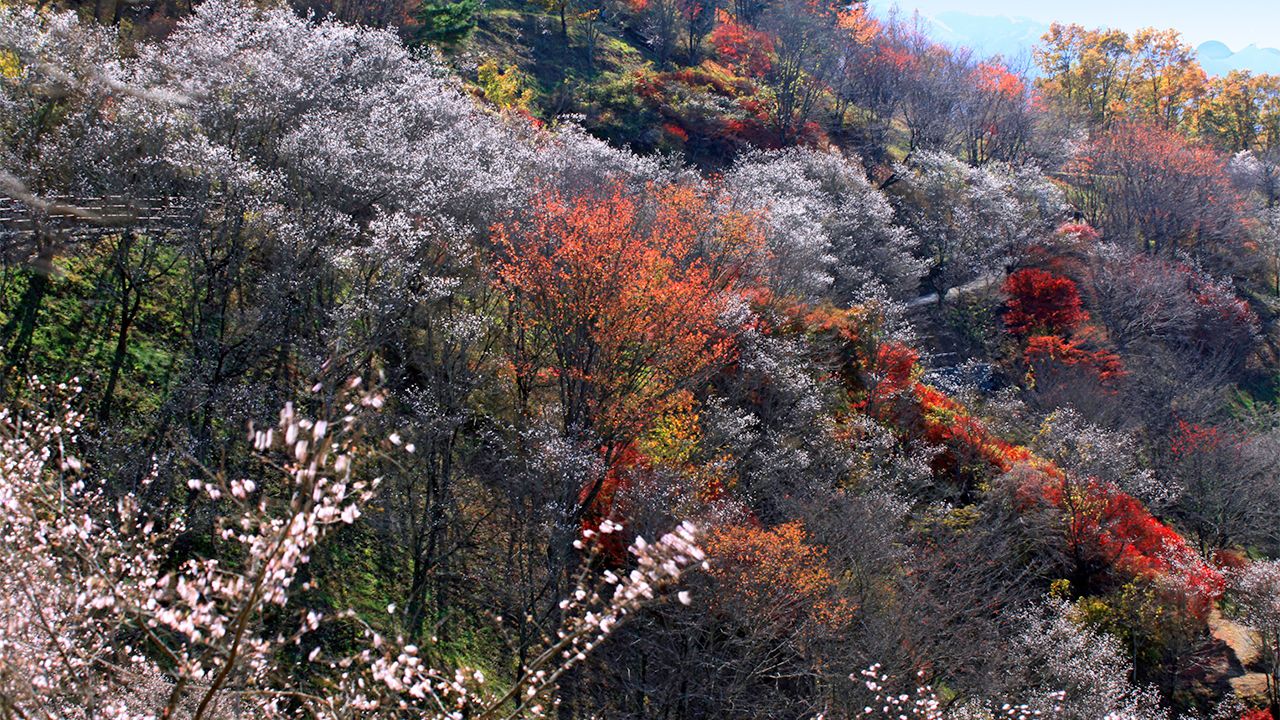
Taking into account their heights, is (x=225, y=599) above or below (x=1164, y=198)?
below

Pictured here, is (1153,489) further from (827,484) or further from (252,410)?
(252,410)

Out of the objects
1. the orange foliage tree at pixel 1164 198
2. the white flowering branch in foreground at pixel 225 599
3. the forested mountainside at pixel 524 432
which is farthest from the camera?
the orange foliage tree at pixel 1164 198

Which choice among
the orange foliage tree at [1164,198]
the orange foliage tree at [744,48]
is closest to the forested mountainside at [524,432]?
the orange foliage tree at [1164,198]

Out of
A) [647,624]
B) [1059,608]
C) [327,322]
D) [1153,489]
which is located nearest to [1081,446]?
[1153,489]

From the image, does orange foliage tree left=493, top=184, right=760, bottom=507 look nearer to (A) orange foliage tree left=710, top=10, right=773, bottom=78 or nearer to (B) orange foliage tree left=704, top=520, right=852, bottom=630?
(B) orange foliage tree left=704, top=520, right=852, bottom=630

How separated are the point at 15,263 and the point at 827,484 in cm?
2009

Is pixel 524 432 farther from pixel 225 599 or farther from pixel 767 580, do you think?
pixel 225 599

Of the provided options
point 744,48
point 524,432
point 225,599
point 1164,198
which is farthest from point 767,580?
point 744,48

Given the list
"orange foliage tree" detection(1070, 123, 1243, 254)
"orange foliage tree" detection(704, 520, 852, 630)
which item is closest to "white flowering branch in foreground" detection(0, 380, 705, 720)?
"orange foliage tree" detection(704, 520, 852, 630)

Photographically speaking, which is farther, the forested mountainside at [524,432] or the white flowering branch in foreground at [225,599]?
the forested mountainside at [524,432]

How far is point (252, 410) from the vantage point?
16.1m

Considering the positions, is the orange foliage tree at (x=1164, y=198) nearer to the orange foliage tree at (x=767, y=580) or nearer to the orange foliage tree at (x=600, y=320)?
the orange foliage tree at (x=600, y=320)

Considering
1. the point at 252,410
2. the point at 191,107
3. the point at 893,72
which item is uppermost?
the point at 893,72

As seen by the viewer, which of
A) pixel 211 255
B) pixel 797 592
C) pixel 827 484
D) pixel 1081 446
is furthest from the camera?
pixel 1081 446
